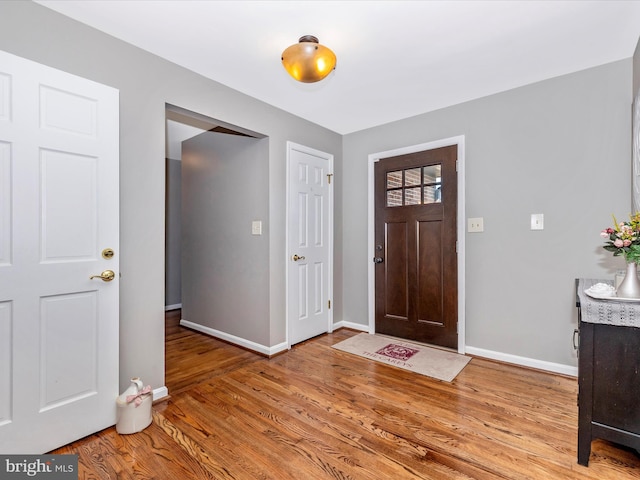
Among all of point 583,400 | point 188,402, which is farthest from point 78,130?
point 583,400

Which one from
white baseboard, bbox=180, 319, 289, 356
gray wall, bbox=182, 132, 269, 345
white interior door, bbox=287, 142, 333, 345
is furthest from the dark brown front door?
gray wall, bbox=182, 132, 269, 345

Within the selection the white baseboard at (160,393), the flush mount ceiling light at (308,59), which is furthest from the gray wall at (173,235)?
the flush mount ceiling light at (308,59)

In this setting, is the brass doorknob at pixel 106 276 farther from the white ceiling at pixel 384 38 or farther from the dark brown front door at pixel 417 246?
the dark brown front door at pixel 417 246

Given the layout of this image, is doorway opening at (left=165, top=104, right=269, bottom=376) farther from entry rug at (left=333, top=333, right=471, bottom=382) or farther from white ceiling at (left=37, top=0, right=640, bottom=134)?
entry rug at (left=333, top=333, right=471, bottom=382)

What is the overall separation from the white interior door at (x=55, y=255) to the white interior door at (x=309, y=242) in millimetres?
1616

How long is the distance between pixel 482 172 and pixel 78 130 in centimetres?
301

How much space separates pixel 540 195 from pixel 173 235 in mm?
4794

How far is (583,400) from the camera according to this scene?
1578 mm

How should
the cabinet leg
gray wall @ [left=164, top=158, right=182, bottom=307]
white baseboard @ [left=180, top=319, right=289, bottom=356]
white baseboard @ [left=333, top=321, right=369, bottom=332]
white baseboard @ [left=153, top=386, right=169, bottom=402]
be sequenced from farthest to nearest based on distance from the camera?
gray wall @ [left=164, top=158, right=182, bottom=307] < white baseboard @ [left=333, top=321, right=369, bottom=332] < white baseboard @ [left=180, top=319, right=289, bottom=356] < white baseboard @ [left=153, top=386, right=169, bottom=402] < the cabinet leg

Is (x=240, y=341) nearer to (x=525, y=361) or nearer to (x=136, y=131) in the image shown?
(x=136, y=131)

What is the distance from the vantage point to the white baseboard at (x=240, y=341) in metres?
3.02

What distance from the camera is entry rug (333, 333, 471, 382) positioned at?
8.68ft

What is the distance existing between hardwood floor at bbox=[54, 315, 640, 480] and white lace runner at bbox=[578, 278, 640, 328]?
0.72 meters

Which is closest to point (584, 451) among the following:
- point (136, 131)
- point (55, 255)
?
point (55, 255)
